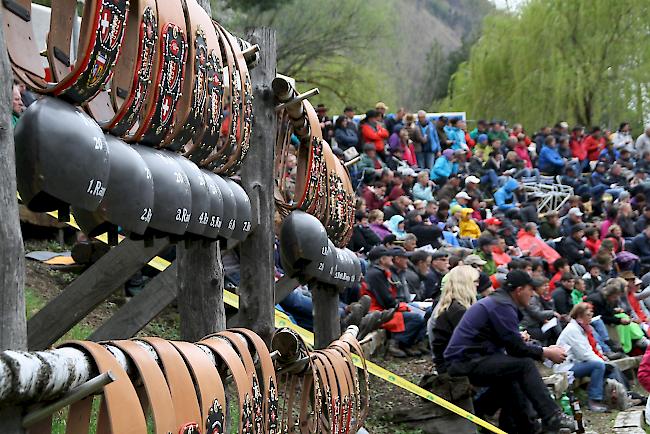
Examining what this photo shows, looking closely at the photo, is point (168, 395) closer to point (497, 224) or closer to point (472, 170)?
point (497, 224)

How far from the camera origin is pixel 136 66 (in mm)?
4582

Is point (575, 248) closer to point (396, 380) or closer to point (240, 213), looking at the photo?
point (396, 380)

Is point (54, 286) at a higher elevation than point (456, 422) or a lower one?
higher

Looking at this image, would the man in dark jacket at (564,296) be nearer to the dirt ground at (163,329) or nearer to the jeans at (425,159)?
the dirt ground at (163,329)

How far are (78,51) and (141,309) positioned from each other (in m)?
4.17

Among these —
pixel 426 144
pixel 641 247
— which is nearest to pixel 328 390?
pixel 641 247

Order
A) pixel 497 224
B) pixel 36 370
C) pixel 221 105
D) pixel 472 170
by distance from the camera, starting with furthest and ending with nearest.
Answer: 1. pixel 472 170
2. pixel 497 224
3. pixel 221 105
4. pixel 36 370

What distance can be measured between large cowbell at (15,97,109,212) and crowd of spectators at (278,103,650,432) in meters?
6.66

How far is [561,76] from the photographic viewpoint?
3378 cm

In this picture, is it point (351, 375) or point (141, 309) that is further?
point (141, 309)

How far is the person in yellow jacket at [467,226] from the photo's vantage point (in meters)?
17.7

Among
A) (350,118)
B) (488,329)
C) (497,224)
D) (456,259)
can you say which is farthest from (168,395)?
(350,118)

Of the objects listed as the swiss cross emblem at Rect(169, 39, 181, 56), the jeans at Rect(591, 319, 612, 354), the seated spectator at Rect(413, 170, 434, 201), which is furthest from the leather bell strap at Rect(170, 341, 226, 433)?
the seated spectator at Rect(413, 170, 434, 201)

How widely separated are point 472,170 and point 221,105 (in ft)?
58.0
